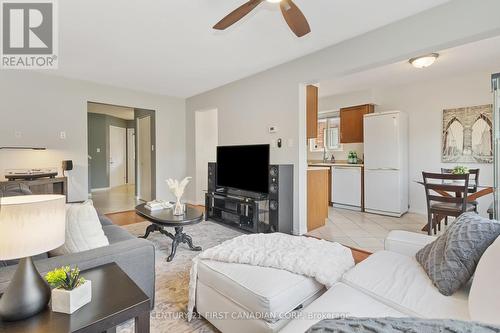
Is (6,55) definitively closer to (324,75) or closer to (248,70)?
(248,70)

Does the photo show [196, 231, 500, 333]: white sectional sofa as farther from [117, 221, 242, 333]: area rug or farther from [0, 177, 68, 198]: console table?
[0, 177, 68, 198]: console table

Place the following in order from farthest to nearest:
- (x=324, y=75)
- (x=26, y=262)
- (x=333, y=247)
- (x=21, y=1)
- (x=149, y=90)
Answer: (x=149, y=90)
(x=324, y=75)
(x=21, y=1)
(x=333, y=247)
(x=26, y=262)

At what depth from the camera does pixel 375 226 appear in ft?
12.8

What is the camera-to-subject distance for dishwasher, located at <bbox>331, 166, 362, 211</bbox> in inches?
196

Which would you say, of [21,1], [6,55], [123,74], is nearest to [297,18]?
[21,1]

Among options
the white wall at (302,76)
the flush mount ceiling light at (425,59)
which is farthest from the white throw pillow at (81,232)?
the flush mount ceiling light at (425,59)

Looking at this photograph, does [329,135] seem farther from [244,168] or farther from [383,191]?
[244,168]

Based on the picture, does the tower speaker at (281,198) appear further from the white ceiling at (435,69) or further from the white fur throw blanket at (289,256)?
the white ceiling at (435,69)

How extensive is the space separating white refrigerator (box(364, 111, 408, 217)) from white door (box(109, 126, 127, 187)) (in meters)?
7.67

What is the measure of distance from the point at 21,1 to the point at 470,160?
626cm

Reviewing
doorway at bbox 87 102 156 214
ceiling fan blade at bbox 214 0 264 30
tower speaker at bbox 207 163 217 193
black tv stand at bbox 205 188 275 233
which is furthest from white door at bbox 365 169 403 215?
doorway at bbox 87 102 156 214

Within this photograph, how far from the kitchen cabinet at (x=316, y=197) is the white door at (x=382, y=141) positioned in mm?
1394

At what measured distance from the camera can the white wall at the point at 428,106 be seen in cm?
409

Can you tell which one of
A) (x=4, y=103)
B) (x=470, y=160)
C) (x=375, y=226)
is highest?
(x=4, y=103)
